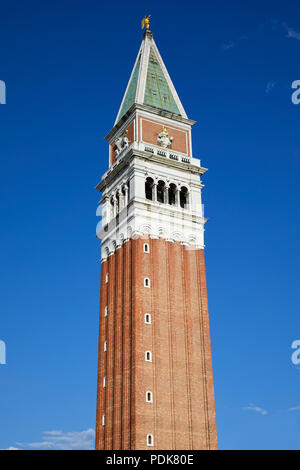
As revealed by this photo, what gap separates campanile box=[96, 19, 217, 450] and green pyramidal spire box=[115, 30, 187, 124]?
181 mm

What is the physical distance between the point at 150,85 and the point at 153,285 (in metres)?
28.2

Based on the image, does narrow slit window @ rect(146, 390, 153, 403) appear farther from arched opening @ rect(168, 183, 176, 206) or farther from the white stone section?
arched opening @ rect(168, 183, 176, 206)

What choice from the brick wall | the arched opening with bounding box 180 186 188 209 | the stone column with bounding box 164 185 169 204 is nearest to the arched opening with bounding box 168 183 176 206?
the arched opening with bounding box 180 186 188 209

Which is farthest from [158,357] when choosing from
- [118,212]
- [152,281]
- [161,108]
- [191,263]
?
[161,108]

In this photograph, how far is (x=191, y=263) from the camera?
6875 cm

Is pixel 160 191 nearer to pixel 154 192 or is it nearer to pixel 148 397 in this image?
pixel 154 192

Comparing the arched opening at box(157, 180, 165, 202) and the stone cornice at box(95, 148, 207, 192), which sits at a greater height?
the stone cornice at box(95, 148, 207, 192)

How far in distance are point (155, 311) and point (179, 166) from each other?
18802 millimetres

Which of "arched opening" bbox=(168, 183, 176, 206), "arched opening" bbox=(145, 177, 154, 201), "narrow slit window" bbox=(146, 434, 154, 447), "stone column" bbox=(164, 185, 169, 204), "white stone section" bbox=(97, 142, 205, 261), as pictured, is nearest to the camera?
"narrow slit window" bbox=(146, 434, 154, 447)

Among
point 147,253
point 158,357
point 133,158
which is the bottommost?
point 158,357

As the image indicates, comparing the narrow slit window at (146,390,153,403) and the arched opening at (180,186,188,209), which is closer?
the narrow slit window at (146,390,153,403)

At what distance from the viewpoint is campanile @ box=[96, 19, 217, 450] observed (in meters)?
59.0

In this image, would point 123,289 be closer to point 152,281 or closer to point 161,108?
point 152,281

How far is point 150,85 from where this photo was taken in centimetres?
7906
